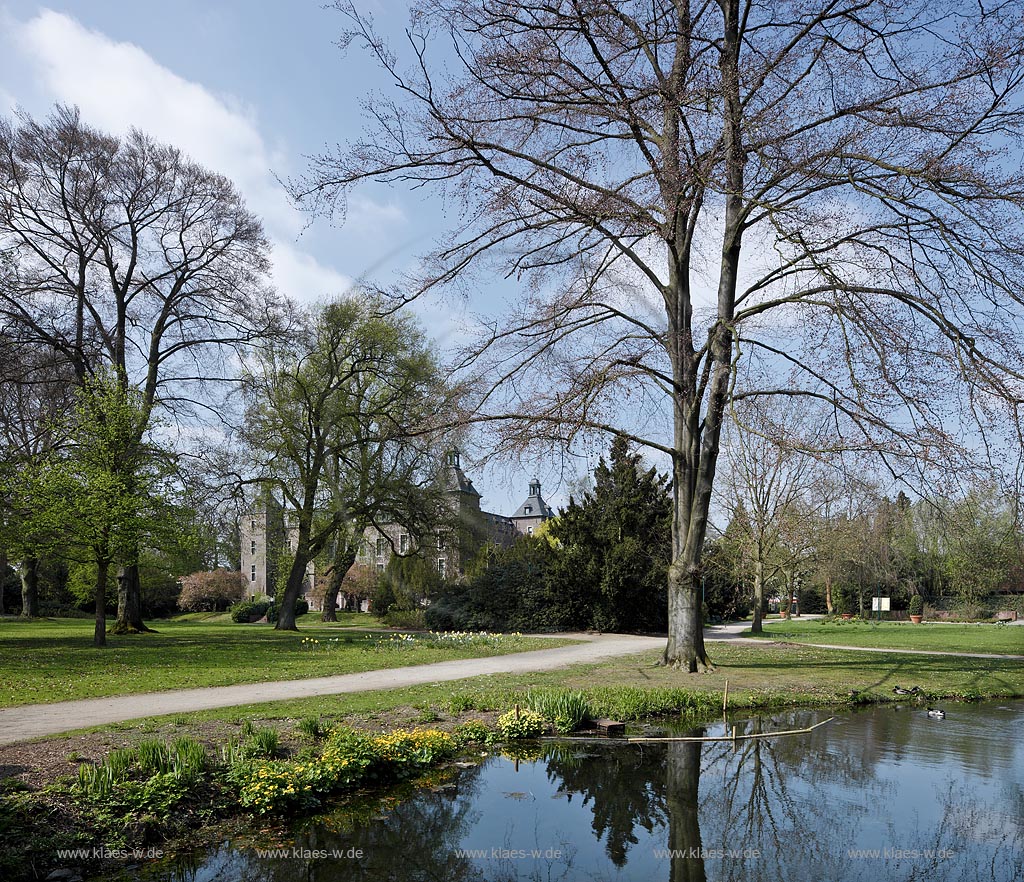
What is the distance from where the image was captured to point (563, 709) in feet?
33.4

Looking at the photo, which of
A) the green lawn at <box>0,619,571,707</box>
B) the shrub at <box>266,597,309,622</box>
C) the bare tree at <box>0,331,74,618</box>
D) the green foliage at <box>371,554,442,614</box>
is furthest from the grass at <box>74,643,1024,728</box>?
the shrub at <box>266,597,309,622</box>

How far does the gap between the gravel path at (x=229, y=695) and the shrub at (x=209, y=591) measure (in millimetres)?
42988

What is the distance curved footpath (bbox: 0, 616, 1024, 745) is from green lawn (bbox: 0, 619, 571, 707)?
63 centimetres

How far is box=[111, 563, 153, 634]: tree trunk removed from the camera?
82.6 ft

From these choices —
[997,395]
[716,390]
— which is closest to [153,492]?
[716,390]

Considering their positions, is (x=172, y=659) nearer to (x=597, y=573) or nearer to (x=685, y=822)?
(x=685, y=822)

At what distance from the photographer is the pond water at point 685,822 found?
576 centimetres

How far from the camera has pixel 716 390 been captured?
585 inches

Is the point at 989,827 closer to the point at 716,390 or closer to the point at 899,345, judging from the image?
the point at 899,345

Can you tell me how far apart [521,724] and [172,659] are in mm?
10439

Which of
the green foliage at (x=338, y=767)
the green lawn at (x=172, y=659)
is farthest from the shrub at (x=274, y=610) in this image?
the green foliage at (x=338, y=767)

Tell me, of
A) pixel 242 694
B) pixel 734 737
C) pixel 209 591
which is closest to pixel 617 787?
pixel 734 737

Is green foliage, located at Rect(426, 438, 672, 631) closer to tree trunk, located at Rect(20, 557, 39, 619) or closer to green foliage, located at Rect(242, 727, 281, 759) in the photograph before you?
tree trunk, located at Rect(20, 557, 39, 619)

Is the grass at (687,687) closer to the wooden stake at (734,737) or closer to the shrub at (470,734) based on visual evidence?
the shrub at (470,734)
